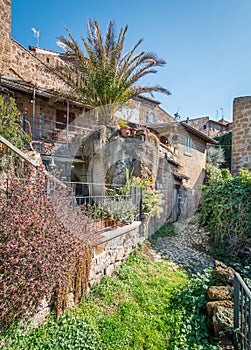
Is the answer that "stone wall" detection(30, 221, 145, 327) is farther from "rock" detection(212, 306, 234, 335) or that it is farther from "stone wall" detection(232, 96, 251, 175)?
"stone wall" detection(232, 96, 251, 175)

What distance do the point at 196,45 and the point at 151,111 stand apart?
1129cm

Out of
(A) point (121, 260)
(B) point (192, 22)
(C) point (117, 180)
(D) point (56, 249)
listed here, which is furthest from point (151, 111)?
(D) point (56, 249)

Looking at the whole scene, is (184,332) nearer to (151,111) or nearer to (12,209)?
(12,209)

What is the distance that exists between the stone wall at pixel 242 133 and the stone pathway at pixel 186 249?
3735 mm

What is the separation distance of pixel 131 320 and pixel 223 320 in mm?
1386

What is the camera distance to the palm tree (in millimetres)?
8578

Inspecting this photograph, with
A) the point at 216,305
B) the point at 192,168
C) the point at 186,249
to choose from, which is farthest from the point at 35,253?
the point at 192,168

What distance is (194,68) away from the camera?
8492 millimetres

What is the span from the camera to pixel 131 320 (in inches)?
130

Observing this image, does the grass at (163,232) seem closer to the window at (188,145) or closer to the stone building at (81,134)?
the stone building at (81,134)

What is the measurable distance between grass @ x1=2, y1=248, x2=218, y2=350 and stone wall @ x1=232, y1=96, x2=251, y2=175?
6.48 m

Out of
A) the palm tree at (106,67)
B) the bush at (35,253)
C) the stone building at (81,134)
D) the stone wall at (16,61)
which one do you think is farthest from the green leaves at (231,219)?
the stone wall at (16,61)

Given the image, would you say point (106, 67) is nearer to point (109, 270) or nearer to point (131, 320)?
point (109, 270)

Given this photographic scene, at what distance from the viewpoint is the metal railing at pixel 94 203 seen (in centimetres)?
322
